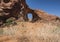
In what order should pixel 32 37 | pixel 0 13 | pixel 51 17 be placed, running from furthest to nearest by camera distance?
pixel 51 17 → pixel 0 13 → pixel 32 37

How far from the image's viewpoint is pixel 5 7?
101ft

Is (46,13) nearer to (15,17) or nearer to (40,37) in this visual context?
(15,17)

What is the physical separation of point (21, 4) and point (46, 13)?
10.1 metres

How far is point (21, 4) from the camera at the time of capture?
1331 inches

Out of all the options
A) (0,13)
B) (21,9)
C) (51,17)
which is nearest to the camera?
(0,13)

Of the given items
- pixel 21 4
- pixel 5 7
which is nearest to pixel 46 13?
pixel 21 4

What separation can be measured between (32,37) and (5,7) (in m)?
21.3

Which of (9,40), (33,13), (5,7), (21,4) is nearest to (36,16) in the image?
(33,13)

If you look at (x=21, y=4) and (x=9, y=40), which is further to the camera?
(x=21, y=4)

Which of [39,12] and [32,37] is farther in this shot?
[39,12]

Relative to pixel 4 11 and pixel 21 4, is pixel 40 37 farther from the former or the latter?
pixel 21 4

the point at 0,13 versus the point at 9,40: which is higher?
the point at 9,40

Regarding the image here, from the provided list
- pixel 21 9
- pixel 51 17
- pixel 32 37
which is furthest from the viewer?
pixel 51 17

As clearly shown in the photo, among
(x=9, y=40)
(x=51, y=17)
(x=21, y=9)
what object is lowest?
(x=51, y=17)
